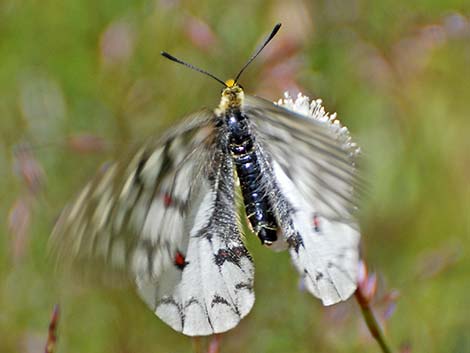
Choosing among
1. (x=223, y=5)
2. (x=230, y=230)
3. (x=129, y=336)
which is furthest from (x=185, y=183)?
(x=223, y=5)

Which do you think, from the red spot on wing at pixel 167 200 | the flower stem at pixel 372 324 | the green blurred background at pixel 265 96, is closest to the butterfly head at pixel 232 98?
the red spot on wing at pixel 167 200

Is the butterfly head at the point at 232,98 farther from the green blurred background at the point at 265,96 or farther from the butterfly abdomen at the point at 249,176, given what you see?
the green blurred background at the point at 265,96

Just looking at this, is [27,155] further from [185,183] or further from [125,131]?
[185,183]

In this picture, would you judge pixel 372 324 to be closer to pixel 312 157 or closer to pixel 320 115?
pixel 312 157

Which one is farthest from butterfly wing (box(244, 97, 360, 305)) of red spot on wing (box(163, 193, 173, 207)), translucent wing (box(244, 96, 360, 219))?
red spot on wing (box(163, 193, 173, 207))

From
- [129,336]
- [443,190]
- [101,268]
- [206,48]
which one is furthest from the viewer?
[443,190]

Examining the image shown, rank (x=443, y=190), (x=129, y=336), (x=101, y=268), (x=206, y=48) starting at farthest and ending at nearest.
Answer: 1. (x=443, y=190)
2. (x=206, y=48)
3. (x=129, y=336)
4. (x=101, y=268)

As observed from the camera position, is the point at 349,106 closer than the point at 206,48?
No

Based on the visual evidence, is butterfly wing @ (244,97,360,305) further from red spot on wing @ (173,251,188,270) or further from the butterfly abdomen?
red spot on wing @ (173,251,188,270)
